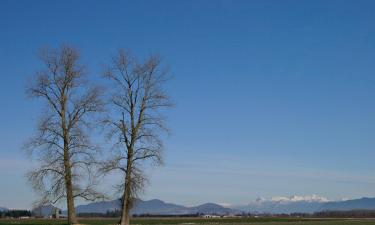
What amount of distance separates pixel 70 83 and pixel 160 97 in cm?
755

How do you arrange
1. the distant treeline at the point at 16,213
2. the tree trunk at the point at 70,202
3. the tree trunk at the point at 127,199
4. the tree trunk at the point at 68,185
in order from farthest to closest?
the distant treeline at the point at 16,213
the tree trunk at the point at 127,199
the tree trunk at the point at 70,202
the tree trunk at the point at 68,185


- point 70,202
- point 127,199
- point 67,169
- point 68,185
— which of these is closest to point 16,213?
point 127,199

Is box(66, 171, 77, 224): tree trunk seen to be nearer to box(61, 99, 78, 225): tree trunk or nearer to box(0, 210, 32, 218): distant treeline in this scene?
box(61, 99, 78, 225): tree trunk

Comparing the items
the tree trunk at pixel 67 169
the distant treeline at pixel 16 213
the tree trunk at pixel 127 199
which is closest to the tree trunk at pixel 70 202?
the tree trunk at pixel 67 169

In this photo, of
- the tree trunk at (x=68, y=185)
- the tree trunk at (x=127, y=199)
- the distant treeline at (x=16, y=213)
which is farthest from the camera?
the distant treeline at (x=16, y=213)

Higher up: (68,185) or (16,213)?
(68,185)

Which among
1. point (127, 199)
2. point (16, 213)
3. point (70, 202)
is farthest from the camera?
point (16, 213)

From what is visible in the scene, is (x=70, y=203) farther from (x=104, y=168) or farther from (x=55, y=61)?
(x=55, y=61)

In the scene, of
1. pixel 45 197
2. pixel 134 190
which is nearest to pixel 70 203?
pixel 45 197

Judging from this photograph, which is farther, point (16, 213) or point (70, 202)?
point (16, 213)

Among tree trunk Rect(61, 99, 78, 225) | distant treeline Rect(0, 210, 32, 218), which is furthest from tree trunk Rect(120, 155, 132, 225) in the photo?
distant treeline Rect(0, 210, 32, 218)

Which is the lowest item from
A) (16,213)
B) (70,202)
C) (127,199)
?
(70,202)

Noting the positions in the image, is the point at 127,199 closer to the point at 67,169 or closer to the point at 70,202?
the point at 70,202

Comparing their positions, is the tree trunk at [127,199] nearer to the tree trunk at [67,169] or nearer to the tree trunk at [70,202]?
the tree trunk at [70,202]
